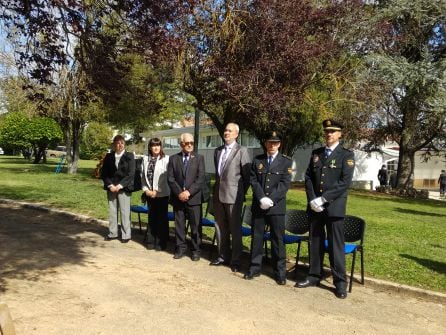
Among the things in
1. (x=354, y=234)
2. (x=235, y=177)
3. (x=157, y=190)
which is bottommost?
(x=354, y=234)

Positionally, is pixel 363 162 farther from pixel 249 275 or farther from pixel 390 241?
pixel 249 275

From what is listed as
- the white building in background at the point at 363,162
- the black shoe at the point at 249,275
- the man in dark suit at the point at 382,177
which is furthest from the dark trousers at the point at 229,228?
the man in dark suit at the point at 382,177

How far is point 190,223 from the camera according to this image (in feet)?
25.1

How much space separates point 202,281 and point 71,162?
83.4 feet

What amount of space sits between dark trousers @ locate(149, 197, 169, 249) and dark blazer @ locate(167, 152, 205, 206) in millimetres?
552

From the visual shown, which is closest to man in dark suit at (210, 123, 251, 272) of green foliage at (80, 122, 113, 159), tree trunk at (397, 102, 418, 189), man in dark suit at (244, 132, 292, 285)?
man in dark suit at (244, 132, 292, 285)

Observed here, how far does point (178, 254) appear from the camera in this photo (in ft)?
24.9

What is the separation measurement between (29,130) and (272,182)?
137 ft

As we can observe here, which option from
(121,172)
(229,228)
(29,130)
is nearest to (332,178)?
(229,228)

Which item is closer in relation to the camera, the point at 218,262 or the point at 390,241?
the point at 218,262

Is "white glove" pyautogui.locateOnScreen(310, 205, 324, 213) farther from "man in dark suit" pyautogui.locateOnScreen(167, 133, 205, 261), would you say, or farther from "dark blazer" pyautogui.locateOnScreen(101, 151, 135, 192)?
"dark blazer" pyautogui.locateOnScreen(101, 151, 135, 192)

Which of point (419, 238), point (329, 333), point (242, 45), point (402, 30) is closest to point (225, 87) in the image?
point (242, 45)

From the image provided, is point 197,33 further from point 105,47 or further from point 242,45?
point 105,47

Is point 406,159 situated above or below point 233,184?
above
